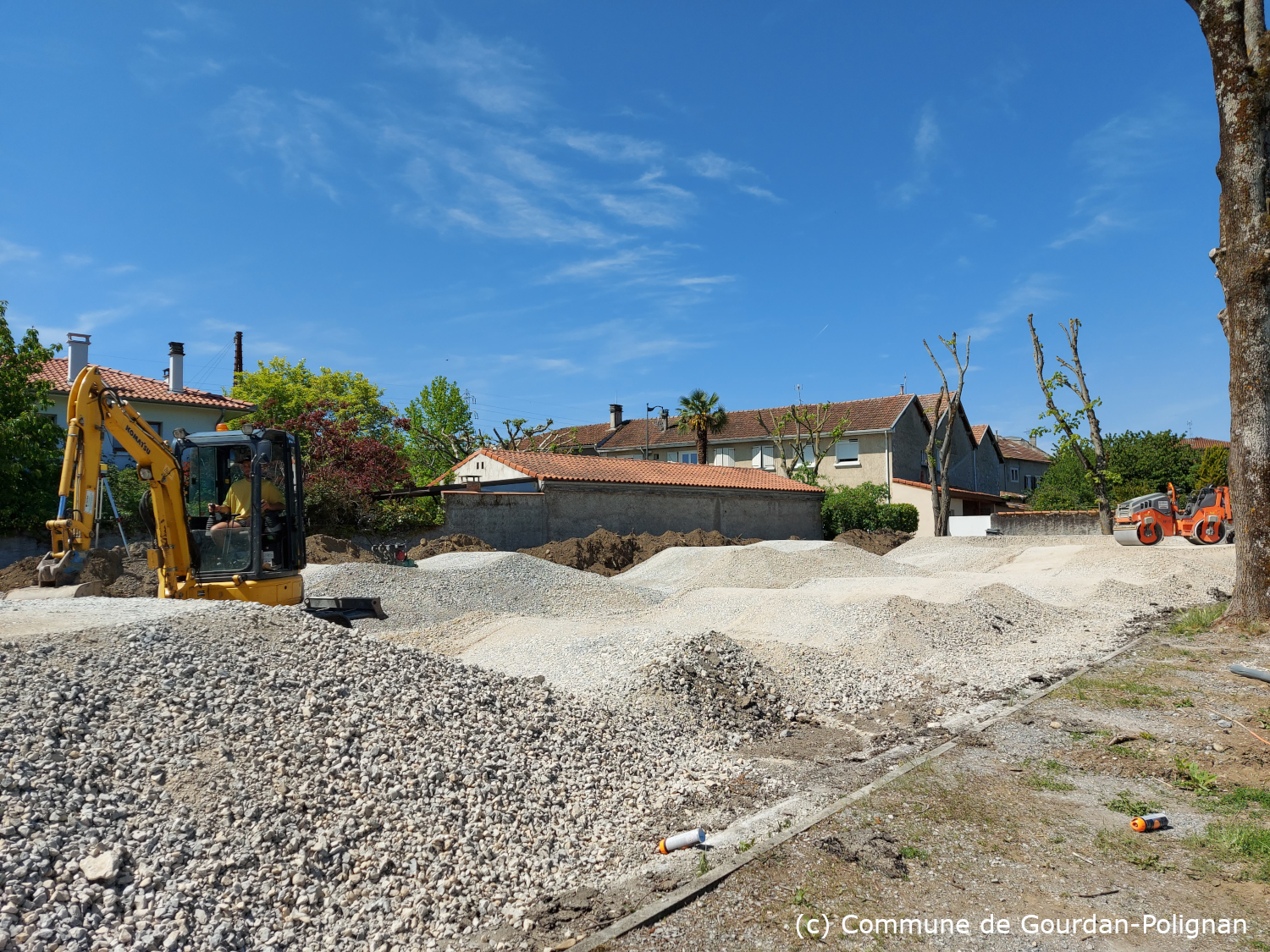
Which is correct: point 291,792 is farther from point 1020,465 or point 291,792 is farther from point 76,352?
point 1020,465

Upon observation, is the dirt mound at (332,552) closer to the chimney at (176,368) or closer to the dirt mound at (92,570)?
the dirt mound at (92,570)

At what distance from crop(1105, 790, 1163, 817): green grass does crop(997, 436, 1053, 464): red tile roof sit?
1964 inches

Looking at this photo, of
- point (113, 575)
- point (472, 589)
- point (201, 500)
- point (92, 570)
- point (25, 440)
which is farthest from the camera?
point (25, 440)

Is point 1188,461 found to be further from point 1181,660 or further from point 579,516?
point 1181,660

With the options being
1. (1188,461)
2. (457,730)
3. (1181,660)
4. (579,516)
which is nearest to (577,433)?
(579,516)

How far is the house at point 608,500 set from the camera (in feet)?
76.2

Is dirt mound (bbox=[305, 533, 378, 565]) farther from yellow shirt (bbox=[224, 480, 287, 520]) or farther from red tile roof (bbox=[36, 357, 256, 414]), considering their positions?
red tile roof (bbox=[36, 357, 256, 414])

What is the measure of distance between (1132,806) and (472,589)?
500 inches

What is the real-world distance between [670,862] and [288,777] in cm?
217

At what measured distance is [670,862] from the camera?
4.71 meters

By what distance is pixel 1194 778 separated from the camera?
576cm

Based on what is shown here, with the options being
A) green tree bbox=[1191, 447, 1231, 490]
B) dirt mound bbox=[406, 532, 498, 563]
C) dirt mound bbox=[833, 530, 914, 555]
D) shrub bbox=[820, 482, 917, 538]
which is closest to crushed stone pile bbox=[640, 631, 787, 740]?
dirt mound bbox=[406, 532, 498, 563]

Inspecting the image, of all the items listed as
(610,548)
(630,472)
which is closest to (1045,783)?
(610,548)

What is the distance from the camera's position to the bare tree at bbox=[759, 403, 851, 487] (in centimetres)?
4072
